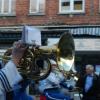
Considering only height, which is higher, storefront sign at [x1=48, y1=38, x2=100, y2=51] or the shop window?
the shop window

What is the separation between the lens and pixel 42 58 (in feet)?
14.4

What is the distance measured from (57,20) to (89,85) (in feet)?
27.5

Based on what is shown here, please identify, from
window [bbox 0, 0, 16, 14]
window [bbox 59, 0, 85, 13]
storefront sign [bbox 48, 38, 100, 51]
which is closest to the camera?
storefront sign [bbox 48, 38, 100, 51]

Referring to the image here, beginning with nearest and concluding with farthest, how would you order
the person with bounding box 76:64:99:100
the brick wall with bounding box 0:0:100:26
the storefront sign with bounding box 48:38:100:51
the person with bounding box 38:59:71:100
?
the person with bounding box 38:59:71:100
the person with bounding box 76:64:99:100
the storefront sign with bounding box 48:38:100:51
the brick wall with bounding box 0:0:100:26

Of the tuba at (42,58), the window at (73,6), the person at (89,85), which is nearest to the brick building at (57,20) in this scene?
the window at (73,6)

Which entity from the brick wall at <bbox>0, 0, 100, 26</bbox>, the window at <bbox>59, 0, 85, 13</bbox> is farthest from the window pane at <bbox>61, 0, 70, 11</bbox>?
the brick wall at <bbox>0, 0, 100, 26</bbox>

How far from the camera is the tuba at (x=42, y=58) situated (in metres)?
3.76

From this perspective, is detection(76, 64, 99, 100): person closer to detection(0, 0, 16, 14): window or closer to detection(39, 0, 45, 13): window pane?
detection(39, 0, 45, 13): window pane

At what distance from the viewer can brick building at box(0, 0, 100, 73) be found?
17.7 metres

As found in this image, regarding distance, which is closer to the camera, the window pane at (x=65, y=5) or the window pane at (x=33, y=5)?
the window pane at (x=65, y=5)

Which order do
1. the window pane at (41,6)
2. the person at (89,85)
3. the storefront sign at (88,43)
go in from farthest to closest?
the window pane at (41,6), the storefront sign at (88,43), the person at (89,85)

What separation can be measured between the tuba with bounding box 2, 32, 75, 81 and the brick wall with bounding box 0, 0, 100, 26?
12.8 meters

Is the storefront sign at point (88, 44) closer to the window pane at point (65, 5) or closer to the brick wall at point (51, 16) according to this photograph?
the brick wall at point (51, 16)

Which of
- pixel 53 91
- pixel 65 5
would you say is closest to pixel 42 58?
pixel 53 91
